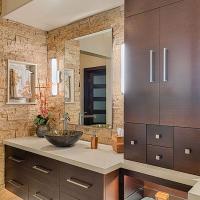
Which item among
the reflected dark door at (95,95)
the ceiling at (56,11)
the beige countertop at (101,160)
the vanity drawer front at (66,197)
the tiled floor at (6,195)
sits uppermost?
the ceiling at (56,11)

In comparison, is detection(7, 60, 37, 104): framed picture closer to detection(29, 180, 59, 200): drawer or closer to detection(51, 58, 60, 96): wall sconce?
detection(51, 58, 60, 96): wall sconce

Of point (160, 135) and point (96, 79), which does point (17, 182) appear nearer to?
point (96, 79)

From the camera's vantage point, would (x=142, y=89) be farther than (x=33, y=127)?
No

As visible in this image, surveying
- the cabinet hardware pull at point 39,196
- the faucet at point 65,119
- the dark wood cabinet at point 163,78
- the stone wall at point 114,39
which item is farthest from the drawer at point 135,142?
the faucet at point 65,119

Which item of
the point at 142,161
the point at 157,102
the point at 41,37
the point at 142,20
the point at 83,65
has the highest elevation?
the point at 41,37

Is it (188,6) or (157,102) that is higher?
(188,6)

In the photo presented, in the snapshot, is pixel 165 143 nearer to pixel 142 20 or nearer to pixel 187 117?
pixel 187 117

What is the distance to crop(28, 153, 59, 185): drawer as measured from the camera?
2.13 meters

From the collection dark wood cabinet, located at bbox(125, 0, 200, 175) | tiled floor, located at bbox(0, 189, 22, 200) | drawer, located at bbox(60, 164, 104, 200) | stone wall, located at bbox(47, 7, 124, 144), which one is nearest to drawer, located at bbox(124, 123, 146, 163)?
dark wood cabinet, located at bbox(125, 0, 200, 175)

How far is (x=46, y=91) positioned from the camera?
3.38 metres

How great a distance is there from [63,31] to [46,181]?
82.0 inches

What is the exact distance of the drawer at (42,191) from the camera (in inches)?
84.4

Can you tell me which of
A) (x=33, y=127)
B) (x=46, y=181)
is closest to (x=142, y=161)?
(x=46, y=181)

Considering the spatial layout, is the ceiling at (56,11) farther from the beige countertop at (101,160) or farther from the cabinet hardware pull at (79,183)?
the cabinet hardware pull at (79,183)
